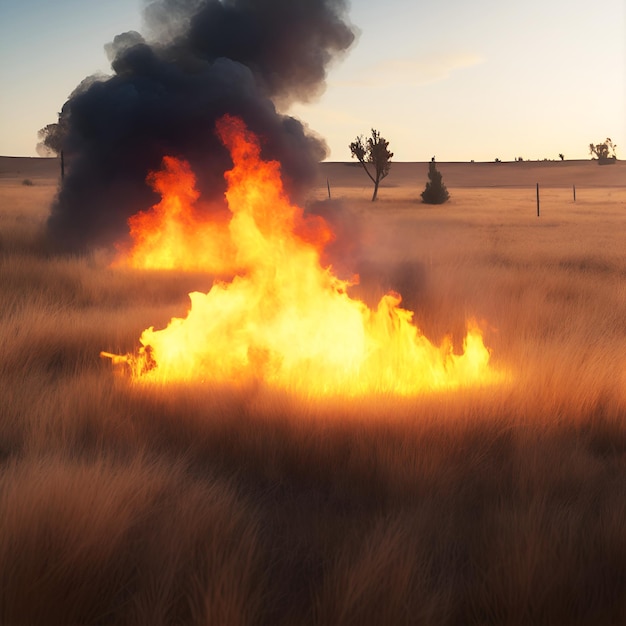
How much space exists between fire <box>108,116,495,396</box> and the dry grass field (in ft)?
1.40

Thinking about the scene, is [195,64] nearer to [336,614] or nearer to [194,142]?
[194,142]

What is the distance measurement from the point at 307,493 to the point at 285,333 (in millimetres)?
2416

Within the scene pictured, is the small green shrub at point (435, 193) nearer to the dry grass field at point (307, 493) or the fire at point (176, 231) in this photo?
the fire at point (176, 231)

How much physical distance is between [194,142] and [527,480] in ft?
41.5

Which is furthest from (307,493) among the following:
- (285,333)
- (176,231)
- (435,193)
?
(435,193)

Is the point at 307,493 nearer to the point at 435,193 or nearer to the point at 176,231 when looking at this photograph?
the point at 176,231

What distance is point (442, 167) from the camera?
11956 centimetres

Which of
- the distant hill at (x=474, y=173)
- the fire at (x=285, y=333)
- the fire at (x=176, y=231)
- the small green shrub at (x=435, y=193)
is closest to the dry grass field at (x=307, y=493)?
the fire at (x=285, y=333)

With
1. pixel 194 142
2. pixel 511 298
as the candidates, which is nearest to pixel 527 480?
pixel 511 298

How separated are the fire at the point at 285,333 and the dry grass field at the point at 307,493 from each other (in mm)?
427

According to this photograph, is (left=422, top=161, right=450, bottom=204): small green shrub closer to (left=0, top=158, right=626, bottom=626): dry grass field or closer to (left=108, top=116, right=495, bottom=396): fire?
(left=0, top=158, right=626, bottom=626): dry grass field

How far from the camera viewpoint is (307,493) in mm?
4043

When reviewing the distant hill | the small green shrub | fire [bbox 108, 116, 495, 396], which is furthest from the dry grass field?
the distant hill

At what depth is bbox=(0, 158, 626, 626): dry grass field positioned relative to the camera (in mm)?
2881
